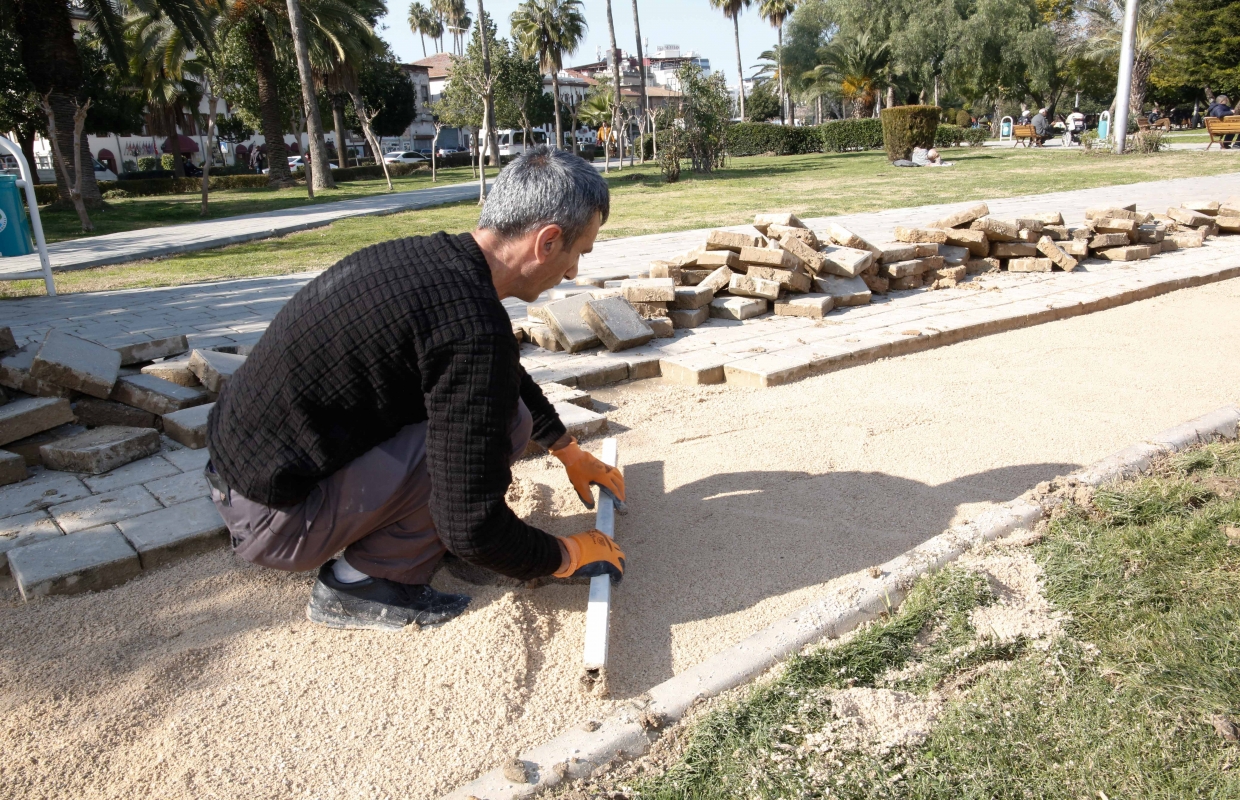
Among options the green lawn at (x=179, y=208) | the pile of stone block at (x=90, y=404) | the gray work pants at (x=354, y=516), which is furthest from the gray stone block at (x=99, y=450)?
the green lawn at (x=179, y=208)

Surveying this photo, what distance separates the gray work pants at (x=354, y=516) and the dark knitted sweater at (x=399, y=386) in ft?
0.22

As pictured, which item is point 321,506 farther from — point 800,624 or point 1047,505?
point 1047,505

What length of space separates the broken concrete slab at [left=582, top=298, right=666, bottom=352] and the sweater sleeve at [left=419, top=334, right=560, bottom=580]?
10.8 ft

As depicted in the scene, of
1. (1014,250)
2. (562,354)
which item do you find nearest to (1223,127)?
(1014,250)

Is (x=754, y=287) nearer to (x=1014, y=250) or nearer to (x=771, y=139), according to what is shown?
(x=1014, y=250)

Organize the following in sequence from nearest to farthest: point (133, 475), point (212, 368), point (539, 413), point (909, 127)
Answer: point (539, 413) → point (133, 475) → point (212, 368) → point (909, 127)

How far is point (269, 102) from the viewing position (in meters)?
27.0

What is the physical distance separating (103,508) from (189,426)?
23.8 inches

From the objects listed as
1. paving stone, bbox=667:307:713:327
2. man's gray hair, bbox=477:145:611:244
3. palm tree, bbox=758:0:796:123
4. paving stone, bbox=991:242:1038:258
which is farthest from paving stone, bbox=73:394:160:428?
palm tree, bbox=758:0:796:123

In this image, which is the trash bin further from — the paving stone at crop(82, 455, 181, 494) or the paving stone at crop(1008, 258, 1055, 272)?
the paving stone at crop(1008, 258, 1055, 272)

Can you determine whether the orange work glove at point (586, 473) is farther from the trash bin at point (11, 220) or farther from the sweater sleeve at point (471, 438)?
the trash bin at point (11, 220)

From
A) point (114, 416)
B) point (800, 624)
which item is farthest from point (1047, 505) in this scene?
point (114, 416)

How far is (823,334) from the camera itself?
19.0 ft

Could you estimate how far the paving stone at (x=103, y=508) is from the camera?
3.12 m
